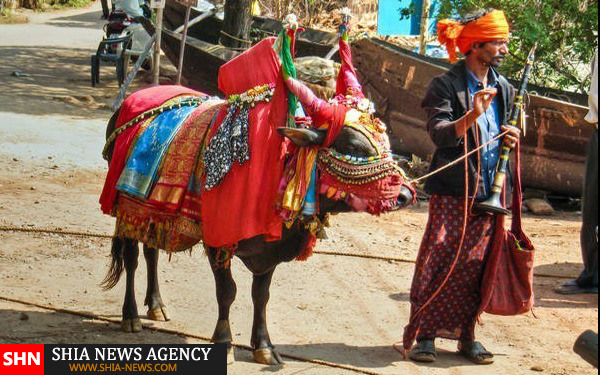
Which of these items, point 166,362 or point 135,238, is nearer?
point 166,362

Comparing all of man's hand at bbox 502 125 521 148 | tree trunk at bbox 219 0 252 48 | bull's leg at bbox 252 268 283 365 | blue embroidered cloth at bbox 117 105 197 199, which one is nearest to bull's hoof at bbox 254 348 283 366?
bull's leg at bbox 252 268 283 365

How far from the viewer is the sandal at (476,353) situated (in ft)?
19.6

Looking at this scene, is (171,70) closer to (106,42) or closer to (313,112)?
(106,42)

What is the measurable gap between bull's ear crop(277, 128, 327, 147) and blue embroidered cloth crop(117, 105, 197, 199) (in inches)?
44.5

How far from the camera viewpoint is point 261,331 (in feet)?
19.2

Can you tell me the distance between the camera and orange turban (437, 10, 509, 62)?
5574 millimetres

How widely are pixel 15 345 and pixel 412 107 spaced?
26.6ft

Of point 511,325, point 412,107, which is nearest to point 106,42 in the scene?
point 412,107

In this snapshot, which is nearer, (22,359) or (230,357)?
(22,359)

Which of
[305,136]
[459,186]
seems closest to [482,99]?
[459,186]

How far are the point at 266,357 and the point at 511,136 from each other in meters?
1.96

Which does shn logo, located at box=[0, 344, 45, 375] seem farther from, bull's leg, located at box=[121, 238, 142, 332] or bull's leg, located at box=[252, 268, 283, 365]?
bull's leg, located at box=[252, 268, 283, 365]

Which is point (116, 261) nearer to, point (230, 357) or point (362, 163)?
point (230, 357)

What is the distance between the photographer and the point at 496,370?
592 centimetres
